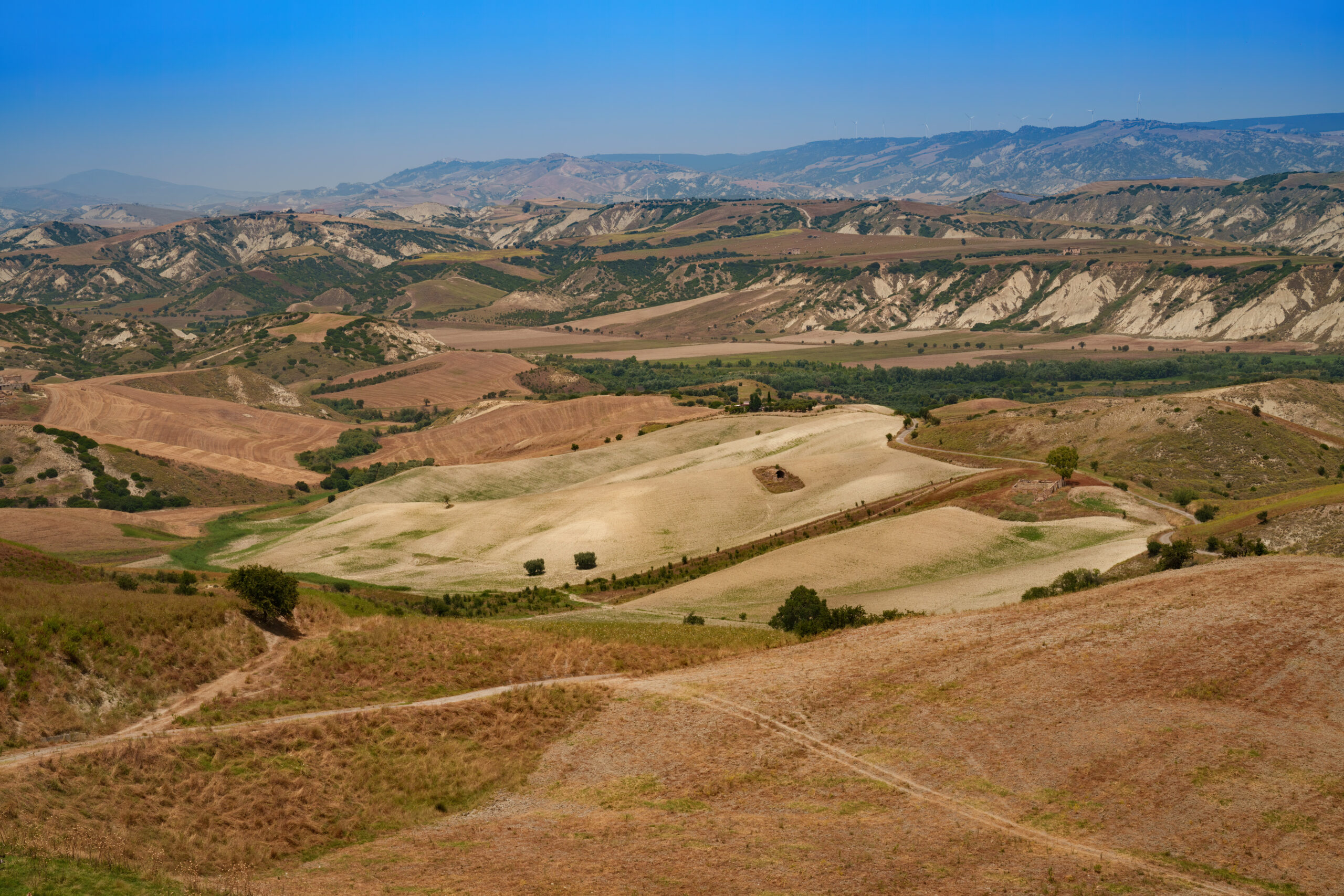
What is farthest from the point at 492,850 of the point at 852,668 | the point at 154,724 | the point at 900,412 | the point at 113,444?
the point at 113,444

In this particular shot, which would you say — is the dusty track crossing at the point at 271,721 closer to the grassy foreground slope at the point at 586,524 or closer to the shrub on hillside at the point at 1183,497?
the grassy foreground slope at the point at 586,524

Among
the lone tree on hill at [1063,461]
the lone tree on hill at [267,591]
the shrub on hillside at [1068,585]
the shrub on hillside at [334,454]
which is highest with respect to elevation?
the lone tree on hill at [267,591]

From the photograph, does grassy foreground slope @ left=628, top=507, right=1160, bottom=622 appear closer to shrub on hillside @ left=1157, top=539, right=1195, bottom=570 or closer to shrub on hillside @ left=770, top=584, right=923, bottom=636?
shrub on hillside @ left=770, top=584, right=923, bottom=636

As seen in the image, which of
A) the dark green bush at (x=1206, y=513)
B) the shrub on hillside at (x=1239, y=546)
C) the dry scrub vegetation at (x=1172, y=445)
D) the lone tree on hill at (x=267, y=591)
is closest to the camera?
the lone tree on hill at (x=267, y=591)

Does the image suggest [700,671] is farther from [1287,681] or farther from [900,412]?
[900,412]

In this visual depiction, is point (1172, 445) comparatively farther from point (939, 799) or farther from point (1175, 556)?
point (939, 799)

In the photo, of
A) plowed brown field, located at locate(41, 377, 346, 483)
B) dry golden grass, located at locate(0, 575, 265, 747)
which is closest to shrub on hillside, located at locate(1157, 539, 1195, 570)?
dry golden grass, located at locate(0, 575, 265, 747)

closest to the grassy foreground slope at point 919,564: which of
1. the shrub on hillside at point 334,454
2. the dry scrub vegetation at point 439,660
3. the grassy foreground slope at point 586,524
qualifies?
the grassy foreground slope at point 586,524
